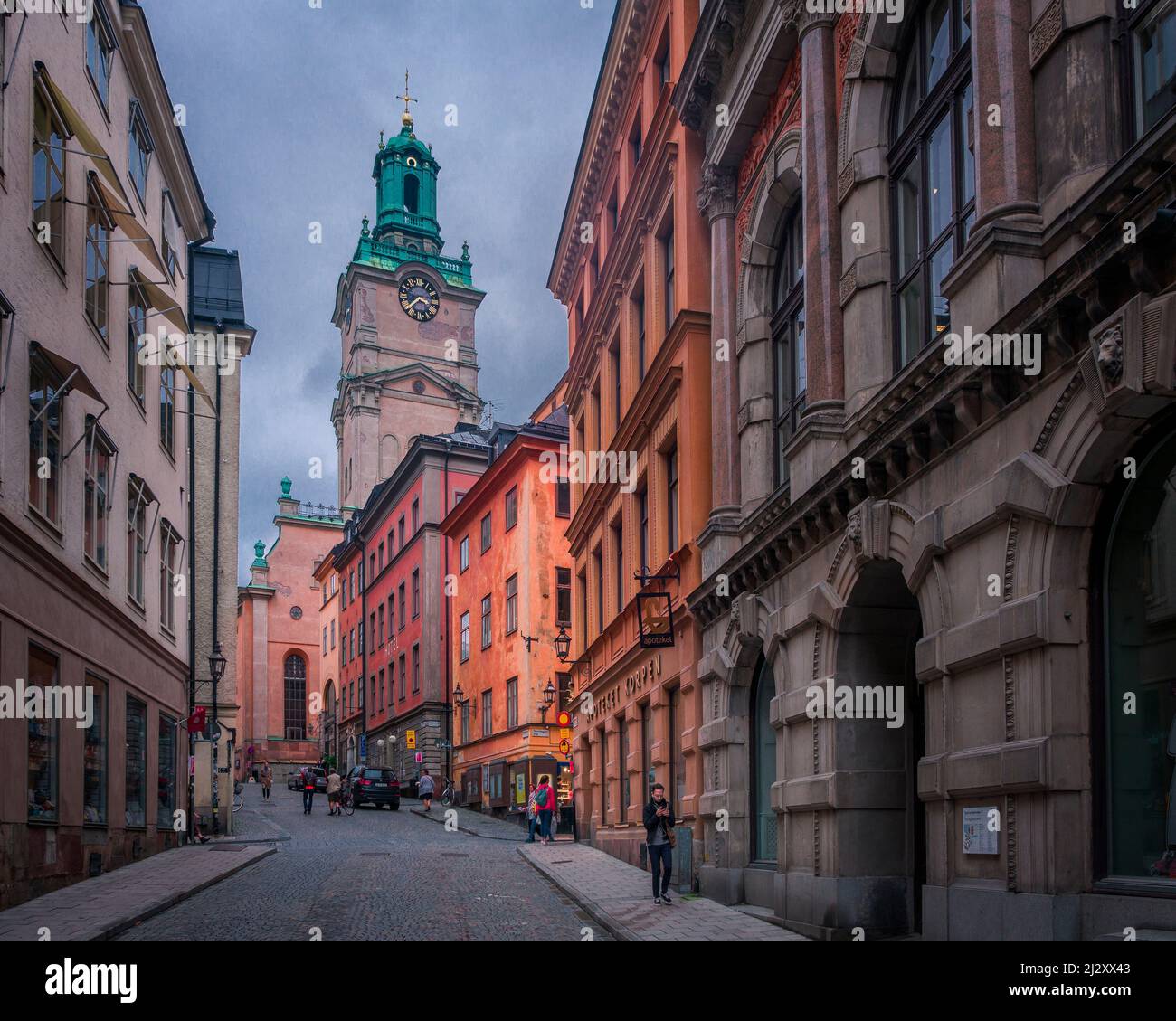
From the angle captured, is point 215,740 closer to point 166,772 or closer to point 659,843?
point 166,772

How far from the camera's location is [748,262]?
1867cm

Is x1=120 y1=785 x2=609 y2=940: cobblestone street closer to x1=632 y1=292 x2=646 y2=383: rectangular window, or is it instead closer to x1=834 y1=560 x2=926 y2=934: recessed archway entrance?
x1=834 y1=560 x2=926 y2=934: recessed archway entrance

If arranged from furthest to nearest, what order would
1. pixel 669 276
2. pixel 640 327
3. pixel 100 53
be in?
pixel 640 327 → pixel 669 276 → pixel 100 53

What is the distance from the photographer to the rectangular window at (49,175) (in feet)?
59.0

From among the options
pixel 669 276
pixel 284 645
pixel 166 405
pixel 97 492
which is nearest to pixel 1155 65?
pixel 669 276

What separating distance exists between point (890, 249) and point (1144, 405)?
5748 millimetres

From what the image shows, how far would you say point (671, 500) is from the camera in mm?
23406

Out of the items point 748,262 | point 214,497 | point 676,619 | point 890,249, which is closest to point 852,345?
point 890,249

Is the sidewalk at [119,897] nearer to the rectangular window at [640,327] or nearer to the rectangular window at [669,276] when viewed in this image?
the rectangular window at [640,327]

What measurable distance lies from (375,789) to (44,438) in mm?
31803

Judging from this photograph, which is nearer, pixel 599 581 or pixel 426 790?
pixel 599 581

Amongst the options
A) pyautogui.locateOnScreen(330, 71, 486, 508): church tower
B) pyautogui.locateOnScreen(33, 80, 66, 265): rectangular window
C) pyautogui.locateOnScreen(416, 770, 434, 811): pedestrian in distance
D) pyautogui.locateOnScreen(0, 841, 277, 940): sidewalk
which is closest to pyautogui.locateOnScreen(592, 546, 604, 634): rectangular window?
pyautogui.locateOnScreen(0, 841, 277, 940): sidewalk

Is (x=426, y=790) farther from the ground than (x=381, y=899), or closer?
closer

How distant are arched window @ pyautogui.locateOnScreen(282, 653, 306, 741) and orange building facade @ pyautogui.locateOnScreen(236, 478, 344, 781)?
0.06 metres
